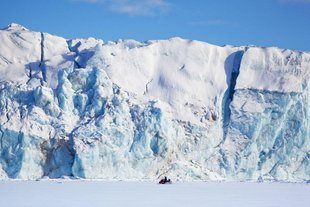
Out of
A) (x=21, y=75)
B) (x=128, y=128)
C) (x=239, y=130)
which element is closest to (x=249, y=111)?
(x=239, y=130)

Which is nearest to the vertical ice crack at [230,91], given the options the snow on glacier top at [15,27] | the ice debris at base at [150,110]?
the ice debris at base at [150,110]

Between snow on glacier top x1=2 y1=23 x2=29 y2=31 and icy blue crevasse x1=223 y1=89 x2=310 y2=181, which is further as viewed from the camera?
snow on glacier top x1=2 y1=23 x2=29 y2=31

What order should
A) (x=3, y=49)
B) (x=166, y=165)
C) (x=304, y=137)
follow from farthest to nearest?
1. (x=3, y=49)
2. (x=304, y=137)
3. (x=166, y=165)

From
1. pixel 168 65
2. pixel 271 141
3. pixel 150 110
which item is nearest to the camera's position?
pixel 150 110

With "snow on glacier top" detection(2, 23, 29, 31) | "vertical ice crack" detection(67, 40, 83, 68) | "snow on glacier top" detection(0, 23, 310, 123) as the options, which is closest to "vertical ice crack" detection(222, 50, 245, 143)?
"snow on glacier top" detection(0, 23, 310, 123)

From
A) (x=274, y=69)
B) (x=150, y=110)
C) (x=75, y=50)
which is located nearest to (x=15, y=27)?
(x=75, y=50)

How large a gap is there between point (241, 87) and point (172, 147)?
6232 mm

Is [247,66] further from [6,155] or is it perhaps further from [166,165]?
[6,155]

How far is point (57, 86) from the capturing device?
30.4m

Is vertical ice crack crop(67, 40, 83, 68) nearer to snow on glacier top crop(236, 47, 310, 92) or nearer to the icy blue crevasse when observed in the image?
snow on glacier top crop(236, 47, 310, 92)

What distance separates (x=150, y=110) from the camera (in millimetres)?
29938

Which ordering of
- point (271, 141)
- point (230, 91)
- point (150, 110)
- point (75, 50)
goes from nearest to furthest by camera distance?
point (150, 110), point (271, 141), point (230, 91), point (75, 50)

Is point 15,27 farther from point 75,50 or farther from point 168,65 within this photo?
point 168,65

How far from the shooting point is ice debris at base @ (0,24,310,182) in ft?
92.5
